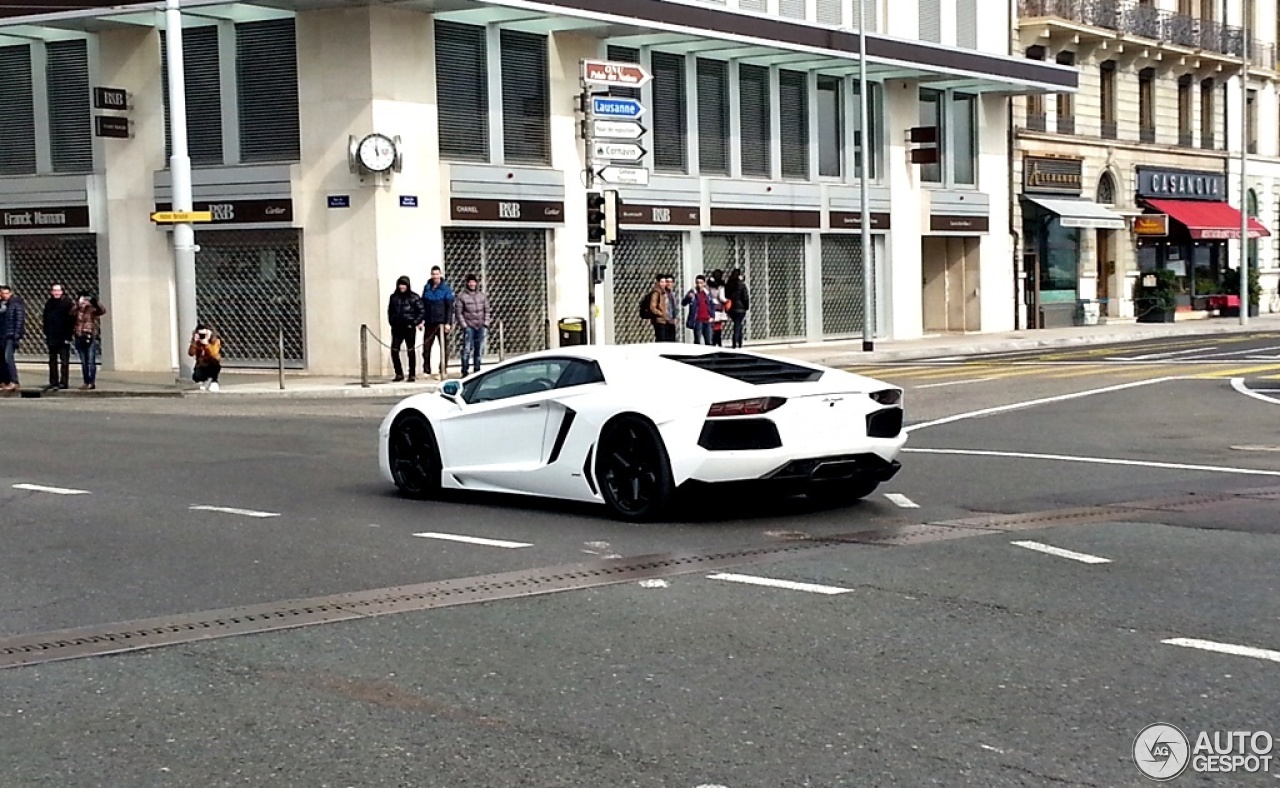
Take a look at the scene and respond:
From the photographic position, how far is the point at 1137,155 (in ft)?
167

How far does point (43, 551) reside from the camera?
10.6 meters

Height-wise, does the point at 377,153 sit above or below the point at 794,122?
below

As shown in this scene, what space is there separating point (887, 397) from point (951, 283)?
111 feet

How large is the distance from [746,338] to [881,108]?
7322 mm

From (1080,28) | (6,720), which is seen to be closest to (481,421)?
(6,720)

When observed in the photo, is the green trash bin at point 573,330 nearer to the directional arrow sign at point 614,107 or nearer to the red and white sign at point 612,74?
the directional arrow sign at point 614,107

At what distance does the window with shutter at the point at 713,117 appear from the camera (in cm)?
3603

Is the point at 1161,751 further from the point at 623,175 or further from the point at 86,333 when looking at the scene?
the point at 86,333

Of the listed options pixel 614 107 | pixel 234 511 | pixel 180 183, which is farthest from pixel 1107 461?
pixel 180 183

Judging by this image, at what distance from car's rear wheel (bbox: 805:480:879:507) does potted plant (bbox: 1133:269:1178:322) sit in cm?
4067

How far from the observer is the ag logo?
547cm

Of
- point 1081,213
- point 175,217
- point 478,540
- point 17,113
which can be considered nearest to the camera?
point 478,540

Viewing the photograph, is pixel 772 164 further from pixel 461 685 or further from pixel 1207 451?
pixel 461 685

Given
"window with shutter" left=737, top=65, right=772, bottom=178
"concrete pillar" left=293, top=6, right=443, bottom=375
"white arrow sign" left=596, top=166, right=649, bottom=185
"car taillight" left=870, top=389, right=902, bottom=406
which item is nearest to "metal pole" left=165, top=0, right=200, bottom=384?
"concrete pillar" left=293, top=6, right=443, bottom=375
